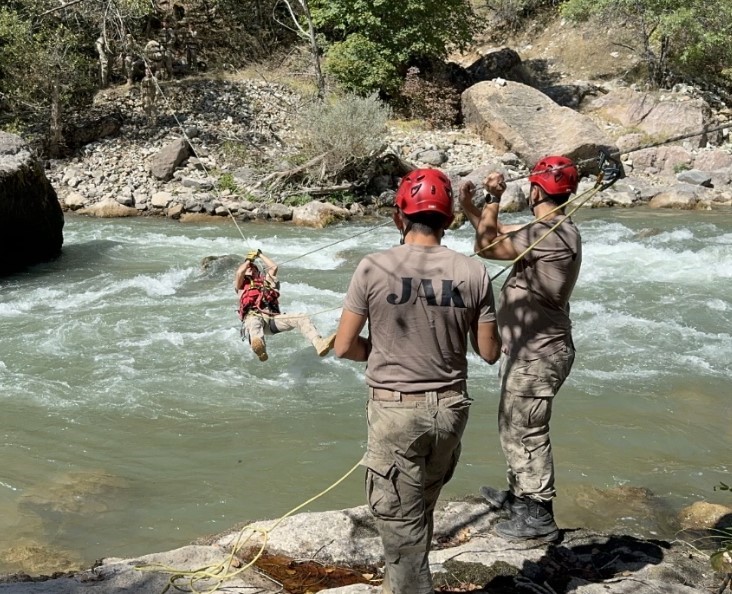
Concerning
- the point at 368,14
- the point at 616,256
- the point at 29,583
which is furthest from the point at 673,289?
the point at 368,14

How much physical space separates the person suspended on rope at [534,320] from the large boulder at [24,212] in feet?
31.4

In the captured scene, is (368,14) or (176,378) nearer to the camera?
(176,378)

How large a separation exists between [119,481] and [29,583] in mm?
2097

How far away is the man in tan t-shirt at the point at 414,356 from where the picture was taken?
256 centimetres

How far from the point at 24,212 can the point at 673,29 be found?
58.8 feet

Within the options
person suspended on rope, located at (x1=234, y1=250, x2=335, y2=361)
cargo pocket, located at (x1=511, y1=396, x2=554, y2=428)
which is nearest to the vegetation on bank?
person suspended on rope, located at (x1=234, y1=250, x2=335, y2=361)

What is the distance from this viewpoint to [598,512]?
4809mm

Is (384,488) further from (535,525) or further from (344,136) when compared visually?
(344,136)

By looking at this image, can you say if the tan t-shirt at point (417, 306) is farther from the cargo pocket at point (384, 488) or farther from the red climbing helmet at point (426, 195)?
the cargo pocket at point (384, 488)

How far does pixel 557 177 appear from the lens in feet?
11.2

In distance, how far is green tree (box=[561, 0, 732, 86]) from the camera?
21.0 meters

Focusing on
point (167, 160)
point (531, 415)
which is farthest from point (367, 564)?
point (167, 160)

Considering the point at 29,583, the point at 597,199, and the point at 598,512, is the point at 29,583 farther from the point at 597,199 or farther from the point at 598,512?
the point at 597,199

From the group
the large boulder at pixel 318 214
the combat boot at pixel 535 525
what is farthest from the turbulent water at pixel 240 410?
the large boulder at pixel 318 214
